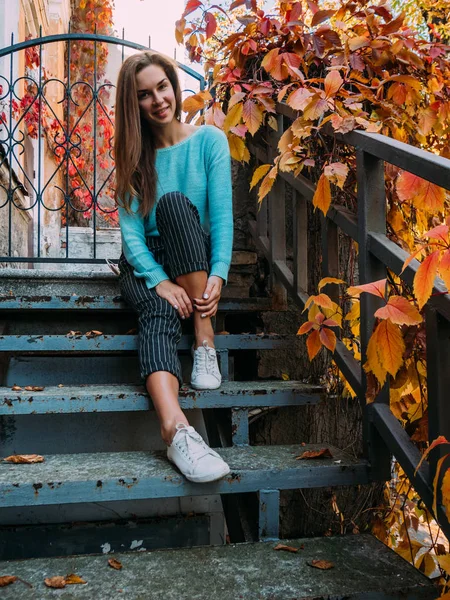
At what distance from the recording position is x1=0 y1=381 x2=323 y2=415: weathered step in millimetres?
1639

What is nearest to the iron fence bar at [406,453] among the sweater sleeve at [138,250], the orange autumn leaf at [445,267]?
the orange autumn leaf at [445,267]

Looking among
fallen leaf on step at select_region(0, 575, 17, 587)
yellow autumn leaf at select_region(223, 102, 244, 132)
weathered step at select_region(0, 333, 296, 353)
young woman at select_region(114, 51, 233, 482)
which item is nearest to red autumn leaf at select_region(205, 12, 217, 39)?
young woman at select_region(114, 51, 233, 482)

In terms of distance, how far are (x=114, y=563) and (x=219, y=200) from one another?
1.26 m

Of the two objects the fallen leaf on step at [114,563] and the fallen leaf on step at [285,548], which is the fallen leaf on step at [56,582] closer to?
the fallen leaf on step at [114,563]

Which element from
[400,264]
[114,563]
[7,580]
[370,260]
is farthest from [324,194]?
[7,580]

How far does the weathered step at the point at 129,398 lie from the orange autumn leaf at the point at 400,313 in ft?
2.11

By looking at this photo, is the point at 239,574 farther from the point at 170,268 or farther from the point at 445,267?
the point at 170,268

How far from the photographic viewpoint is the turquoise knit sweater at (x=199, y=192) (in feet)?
6.44

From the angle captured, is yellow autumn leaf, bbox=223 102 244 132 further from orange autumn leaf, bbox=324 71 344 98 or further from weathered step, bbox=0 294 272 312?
weathered step, bbox=0 294 272 312

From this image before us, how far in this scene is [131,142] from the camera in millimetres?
1994

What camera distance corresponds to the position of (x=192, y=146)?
2090 mm

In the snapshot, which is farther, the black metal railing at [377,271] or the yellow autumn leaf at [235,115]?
the yellow autumn leaf at [235,115]

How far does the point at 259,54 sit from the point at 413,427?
59.1 inches

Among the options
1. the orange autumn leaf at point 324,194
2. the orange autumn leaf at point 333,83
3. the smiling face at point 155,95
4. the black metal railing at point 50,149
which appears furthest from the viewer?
the black metal railing at point 50,149
